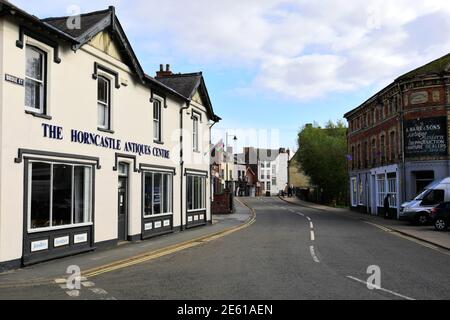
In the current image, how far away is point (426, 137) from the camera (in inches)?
1211

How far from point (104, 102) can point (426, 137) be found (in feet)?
73.6

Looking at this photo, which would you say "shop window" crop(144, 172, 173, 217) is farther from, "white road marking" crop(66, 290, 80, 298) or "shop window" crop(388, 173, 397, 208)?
"shop window" crop(388, 173, 397, 208)

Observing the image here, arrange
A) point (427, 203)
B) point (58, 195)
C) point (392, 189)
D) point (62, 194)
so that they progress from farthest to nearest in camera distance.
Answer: point (392, 189) < point (427, 203) < point (62, 194) < point (58, 195)

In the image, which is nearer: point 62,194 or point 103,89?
point 62,194

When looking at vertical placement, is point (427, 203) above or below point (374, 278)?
above

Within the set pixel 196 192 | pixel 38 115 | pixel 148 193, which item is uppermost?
pixel 38 115

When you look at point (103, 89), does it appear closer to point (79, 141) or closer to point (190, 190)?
point (79, 141)

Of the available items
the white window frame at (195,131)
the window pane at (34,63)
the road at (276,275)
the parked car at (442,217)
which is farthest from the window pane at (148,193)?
the parked car at (442,217)

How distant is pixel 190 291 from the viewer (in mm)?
8734

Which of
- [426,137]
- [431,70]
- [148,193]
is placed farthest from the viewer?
[431,70]

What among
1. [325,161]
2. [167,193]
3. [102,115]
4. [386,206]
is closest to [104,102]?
[102,115]

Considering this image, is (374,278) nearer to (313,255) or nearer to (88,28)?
(313,255)

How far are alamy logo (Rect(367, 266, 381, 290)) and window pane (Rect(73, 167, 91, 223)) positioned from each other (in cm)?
838
